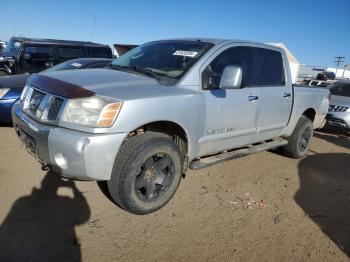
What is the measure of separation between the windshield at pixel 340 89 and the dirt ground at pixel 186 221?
5.87 meters

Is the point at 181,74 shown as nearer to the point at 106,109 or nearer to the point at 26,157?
the point at 106,109

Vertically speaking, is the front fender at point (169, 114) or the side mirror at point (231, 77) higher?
the side mirror at point (231, 77)

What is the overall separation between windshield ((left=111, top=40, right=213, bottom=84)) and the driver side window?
19 cm

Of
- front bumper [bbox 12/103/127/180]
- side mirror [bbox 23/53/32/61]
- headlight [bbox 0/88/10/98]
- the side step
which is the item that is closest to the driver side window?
the side step

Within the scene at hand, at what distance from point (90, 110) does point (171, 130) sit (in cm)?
100

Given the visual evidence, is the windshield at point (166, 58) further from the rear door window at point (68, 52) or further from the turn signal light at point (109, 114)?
the rear door window at point (68, 52)

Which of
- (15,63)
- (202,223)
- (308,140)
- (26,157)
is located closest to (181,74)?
(202,223)

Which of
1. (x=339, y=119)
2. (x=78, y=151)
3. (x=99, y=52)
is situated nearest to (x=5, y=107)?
(x=78, y=151)

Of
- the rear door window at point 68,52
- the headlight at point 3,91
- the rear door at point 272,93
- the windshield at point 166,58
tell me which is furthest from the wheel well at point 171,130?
the rear door window at point 68,52

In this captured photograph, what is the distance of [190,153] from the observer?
3730 millimetres

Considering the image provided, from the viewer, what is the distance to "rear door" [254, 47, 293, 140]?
463 cm

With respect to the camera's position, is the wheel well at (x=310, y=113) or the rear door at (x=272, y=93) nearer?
the rear door at (x=272, y=93)

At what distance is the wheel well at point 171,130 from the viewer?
3443mm

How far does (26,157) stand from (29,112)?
147cm
